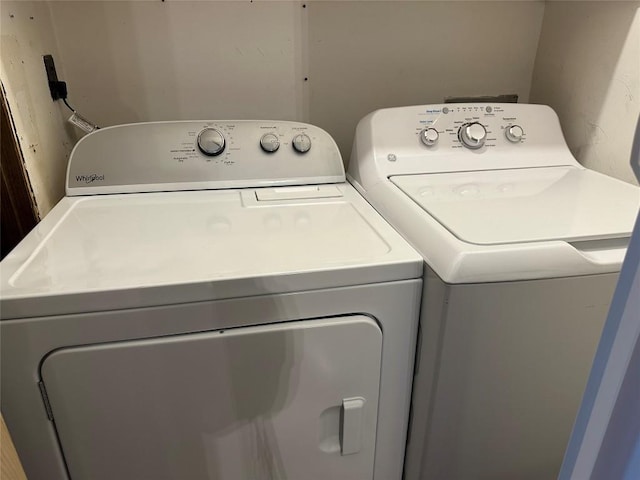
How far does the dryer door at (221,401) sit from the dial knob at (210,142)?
0.55 meters

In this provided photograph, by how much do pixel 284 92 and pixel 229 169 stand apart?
36 centimetres

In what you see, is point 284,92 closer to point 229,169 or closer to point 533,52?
point 229,169

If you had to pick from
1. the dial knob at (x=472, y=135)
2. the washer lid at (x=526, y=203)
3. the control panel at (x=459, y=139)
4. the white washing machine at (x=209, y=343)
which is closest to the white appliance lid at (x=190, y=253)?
the white washing machine at (x=209, y=343)

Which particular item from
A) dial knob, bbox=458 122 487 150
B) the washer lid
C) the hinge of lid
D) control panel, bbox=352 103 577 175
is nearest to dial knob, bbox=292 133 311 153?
control panel, bbox=352 103 577 175

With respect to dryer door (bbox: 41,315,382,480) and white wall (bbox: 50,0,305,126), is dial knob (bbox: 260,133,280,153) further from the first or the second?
dryer door (bbox: 41,315,382,480)

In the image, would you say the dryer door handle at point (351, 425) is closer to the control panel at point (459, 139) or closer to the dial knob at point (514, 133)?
the control panel at point (459, 139)

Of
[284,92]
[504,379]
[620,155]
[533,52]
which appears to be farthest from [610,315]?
[533,52]

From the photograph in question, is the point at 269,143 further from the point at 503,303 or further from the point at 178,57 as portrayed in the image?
the point at 503,303

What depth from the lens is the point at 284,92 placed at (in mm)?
1429

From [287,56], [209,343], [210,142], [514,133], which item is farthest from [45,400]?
[514,133]

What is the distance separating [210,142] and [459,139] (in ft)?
2.10

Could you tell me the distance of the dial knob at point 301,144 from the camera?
123 centimetres

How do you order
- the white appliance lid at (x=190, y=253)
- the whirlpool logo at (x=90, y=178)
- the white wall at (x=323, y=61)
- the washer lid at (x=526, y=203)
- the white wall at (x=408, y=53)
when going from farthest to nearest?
the white wall at (x=408, y=53) < the white wall at (x=323, y=61) < the whirlpool logo at (x=90, y=178) < the washer lid at (x=526, y=203) < the white appliance lid at (x=190, y=253)

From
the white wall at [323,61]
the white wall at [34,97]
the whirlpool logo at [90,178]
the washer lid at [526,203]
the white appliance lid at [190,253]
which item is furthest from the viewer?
the white wall at [323,61]
